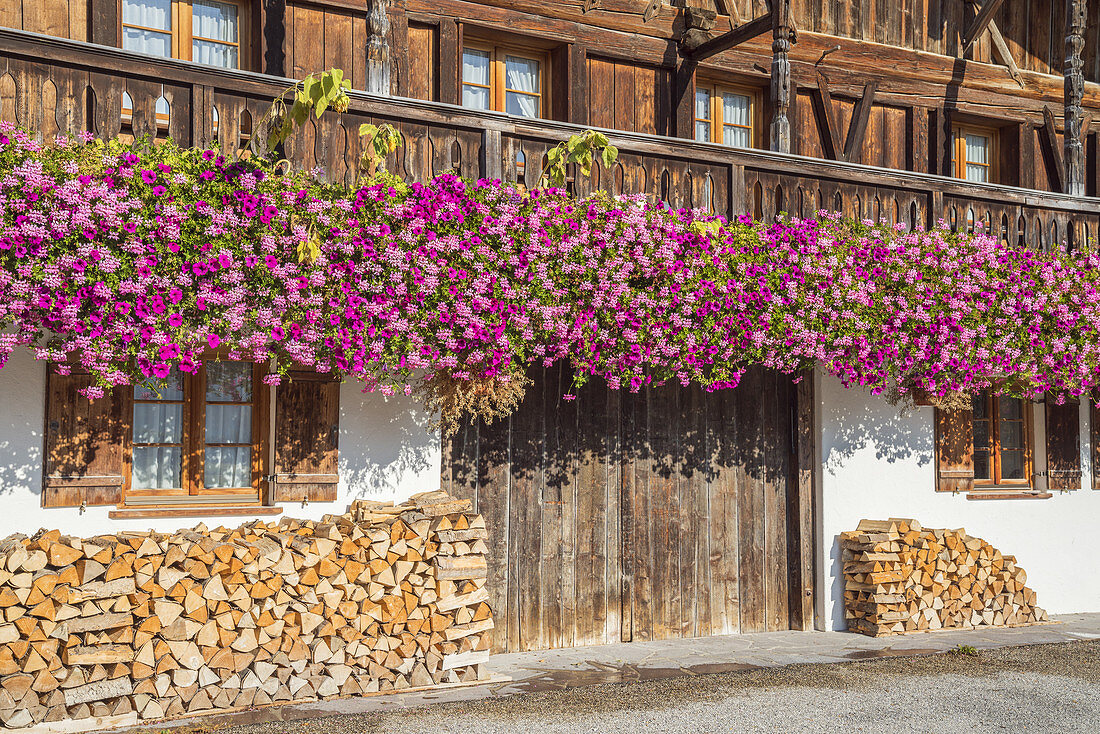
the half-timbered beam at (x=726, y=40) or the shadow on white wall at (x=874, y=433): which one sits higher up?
the half-timbered beam at (x=726, y=40)

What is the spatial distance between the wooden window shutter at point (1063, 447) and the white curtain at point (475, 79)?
264 inches

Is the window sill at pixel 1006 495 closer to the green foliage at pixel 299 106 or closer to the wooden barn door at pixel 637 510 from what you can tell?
the wooden barn door at pixel 637 510

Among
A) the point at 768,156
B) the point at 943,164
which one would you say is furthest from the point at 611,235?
the point at 943,164

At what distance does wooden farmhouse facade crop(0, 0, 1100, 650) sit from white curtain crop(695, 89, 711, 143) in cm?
3

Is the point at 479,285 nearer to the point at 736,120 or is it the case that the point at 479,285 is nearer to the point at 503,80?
the point at 503,80

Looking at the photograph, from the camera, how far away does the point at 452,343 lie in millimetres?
7527

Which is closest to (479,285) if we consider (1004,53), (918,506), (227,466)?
(227,466)

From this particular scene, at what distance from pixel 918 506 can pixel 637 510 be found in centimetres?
295

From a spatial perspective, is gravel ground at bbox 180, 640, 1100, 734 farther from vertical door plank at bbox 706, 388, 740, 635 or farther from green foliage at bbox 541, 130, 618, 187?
green foliage at bbox 541, 130, 618, 187

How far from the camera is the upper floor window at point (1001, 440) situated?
11320 millimetres

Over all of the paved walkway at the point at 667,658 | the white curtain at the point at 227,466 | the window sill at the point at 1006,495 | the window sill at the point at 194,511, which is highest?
the white curtain at the point at 227,466

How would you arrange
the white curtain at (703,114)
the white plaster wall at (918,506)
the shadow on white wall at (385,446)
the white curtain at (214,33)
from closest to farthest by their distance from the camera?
the shadow on white wall at (385,446), the white curtain at (214,33), the white plaster wall at (918,506), the white curtain at (703,114)

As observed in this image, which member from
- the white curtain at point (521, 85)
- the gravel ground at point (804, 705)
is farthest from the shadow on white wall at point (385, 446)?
the white curtain at point (521, 85)

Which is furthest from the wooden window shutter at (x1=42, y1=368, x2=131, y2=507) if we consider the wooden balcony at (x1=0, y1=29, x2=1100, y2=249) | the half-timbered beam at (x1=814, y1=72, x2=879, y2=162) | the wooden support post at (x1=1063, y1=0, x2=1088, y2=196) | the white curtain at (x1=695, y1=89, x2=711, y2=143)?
the wooden support post at (x1=1063, y1=0, x2=1088, y2=196)
